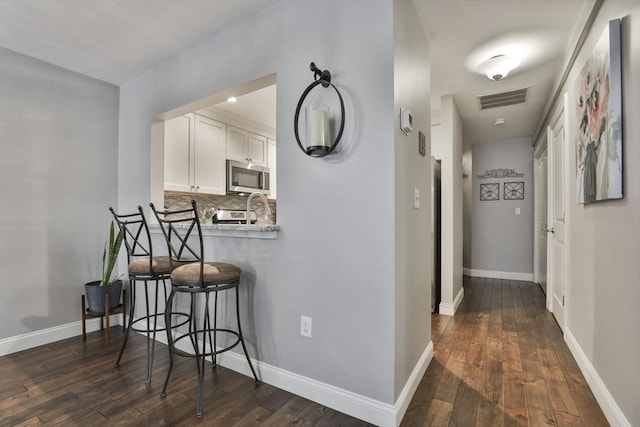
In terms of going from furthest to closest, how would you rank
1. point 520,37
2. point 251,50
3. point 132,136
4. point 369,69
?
point 132,136
point 520,37
point 251,50
point 369,69

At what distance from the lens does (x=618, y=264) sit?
154cm

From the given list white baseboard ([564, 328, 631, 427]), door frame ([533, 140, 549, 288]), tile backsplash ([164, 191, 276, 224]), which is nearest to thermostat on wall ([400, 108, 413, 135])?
white baseboard ([564, 328, 631, 427])

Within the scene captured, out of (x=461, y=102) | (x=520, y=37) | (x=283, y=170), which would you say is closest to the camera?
(x=283, y=170)

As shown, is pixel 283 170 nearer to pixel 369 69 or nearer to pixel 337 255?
pixel 337 255

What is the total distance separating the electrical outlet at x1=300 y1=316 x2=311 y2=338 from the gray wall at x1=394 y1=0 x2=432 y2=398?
50cm

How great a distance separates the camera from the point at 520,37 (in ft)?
7.55

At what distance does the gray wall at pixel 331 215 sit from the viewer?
1.57m

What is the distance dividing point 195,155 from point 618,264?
3593 mm

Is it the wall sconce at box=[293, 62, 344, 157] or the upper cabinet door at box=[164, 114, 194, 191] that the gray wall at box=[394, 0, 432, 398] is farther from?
the upper cabinet door at box=[164, 114, 194, 191]

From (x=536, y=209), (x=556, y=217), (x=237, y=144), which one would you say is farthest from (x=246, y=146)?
(x=536, y=209)

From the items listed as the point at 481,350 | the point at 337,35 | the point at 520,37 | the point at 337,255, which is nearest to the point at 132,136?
the point at 337,35

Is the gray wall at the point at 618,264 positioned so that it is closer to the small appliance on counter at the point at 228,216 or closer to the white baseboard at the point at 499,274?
the white baseboard at the point at 499,274

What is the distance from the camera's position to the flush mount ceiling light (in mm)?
2506

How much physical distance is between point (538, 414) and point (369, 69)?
200 centimetres
